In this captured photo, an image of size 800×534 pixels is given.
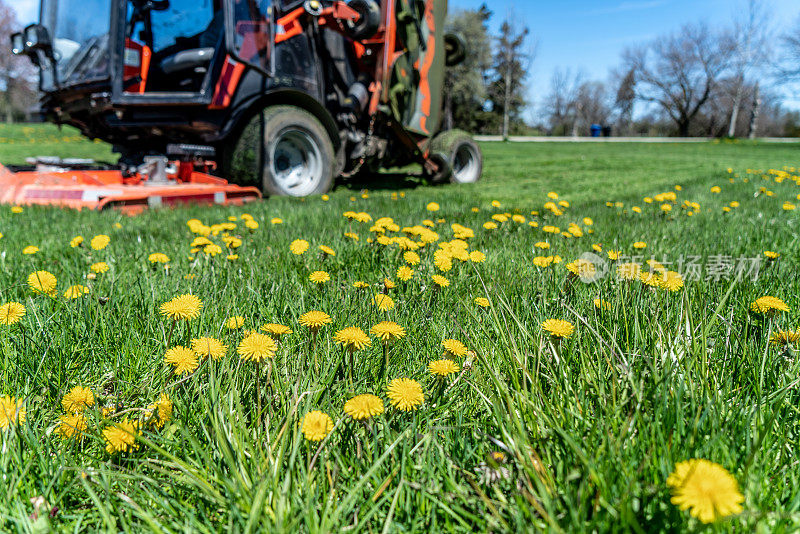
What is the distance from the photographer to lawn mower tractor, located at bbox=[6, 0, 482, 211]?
4738mm

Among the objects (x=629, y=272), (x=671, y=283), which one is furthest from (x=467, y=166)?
(x=671, y=283)

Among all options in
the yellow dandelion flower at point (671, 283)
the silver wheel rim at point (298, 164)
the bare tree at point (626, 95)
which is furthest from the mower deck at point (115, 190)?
the bare tree at point (626, 95)

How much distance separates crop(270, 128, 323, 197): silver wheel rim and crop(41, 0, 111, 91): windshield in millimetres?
1932

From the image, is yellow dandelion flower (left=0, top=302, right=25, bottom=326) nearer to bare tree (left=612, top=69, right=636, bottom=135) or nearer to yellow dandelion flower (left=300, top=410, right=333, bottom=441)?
yellow dandelion flower (left=300, top=410, right=333, bottom=441)

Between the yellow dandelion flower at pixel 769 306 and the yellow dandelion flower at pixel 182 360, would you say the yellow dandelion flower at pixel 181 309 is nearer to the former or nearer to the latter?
the yellow dandelion flower at pixel 182 360

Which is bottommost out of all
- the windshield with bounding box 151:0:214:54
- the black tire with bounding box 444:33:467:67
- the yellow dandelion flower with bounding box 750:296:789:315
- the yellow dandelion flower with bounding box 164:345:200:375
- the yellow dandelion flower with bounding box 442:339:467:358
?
the yellow dandelion flower with bounding box 164:345:200:375

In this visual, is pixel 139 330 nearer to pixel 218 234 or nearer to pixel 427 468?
pixel 427 468

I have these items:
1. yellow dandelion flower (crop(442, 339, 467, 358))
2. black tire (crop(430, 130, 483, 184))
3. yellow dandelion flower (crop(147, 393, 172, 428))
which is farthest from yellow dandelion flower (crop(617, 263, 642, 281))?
black tire (crop(430, 130, 483, 184))

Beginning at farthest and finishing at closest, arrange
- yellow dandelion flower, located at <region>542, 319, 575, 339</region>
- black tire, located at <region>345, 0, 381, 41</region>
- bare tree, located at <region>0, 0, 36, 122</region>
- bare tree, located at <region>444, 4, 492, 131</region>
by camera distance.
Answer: bare tree, located at <region>444, 4, 492, 131</region> → bare tree, located at <region>0, 0, 36, 122</region> → black tire, located at <region>345, 0, 381, 41</region> → yellow dandelion flower, located at <region>542, 319, 575, 339</region>

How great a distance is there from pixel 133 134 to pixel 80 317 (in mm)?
5389

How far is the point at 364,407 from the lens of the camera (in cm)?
93

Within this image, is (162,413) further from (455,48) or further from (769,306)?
(455,48)

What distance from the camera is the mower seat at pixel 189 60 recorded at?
5043 millimetres

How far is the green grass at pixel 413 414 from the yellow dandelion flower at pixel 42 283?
5cm
